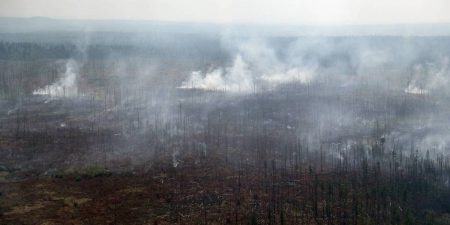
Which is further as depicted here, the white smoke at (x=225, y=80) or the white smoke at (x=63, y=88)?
the white smoke at (x=225, y=80)

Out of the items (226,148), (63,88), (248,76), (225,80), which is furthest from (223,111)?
(63,88)

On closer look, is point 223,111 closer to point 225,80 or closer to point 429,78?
point 225,80

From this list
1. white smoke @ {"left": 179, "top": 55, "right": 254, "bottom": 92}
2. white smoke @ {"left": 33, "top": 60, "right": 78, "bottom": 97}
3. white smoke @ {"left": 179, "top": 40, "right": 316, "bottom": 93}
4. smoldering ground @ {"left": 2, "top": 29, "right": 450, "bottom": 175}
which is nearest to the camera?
smoldering ground @ {"left": 2, "top": 29, "right": 450, "bottom": 175}

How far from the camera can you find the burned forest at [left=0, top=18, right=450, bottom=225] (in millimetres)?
54875

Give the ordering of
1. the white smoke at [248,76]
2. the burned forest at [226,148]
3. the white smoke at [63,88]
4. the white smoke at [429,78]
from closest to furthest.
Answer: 1. the burned forest at [226,148]
2. the white smoke at [429,78]
3. the white smoke at [63,88]
4. the white smoke at [248,76]

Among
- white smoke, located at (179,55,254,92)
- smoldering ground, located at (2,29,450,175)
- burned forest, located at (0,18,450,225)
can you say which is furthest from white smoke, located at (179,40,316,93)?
burned forest, located at (0,18,450,225)

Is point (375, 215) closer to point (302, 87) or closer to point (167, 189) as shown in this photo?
point (167, 189)

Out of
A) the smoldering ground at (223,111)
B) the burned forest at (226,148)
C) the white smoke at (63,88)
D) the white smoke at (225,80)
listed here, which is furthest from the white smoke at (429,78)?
the white smoke at (63,88)

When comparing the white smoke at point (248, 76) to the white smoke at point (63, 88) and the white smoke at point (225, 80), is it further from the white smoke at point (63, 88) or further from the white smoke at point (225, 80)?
the white smoke at point (63, 88)

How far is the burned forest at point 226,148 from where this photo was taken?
180ft

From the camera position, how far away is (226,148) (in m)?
79.8

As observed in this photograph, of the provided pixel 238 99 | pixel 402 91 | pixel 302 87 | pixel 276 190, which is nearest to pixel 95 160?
pixel 276 190

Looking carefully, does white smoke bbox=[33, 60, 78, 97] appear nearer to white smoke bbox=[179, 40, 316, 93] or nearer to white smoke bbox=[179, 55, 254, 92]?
white smoke bbox=[179, 55, 254, 92]

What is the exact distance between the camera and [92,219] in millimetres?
52562
